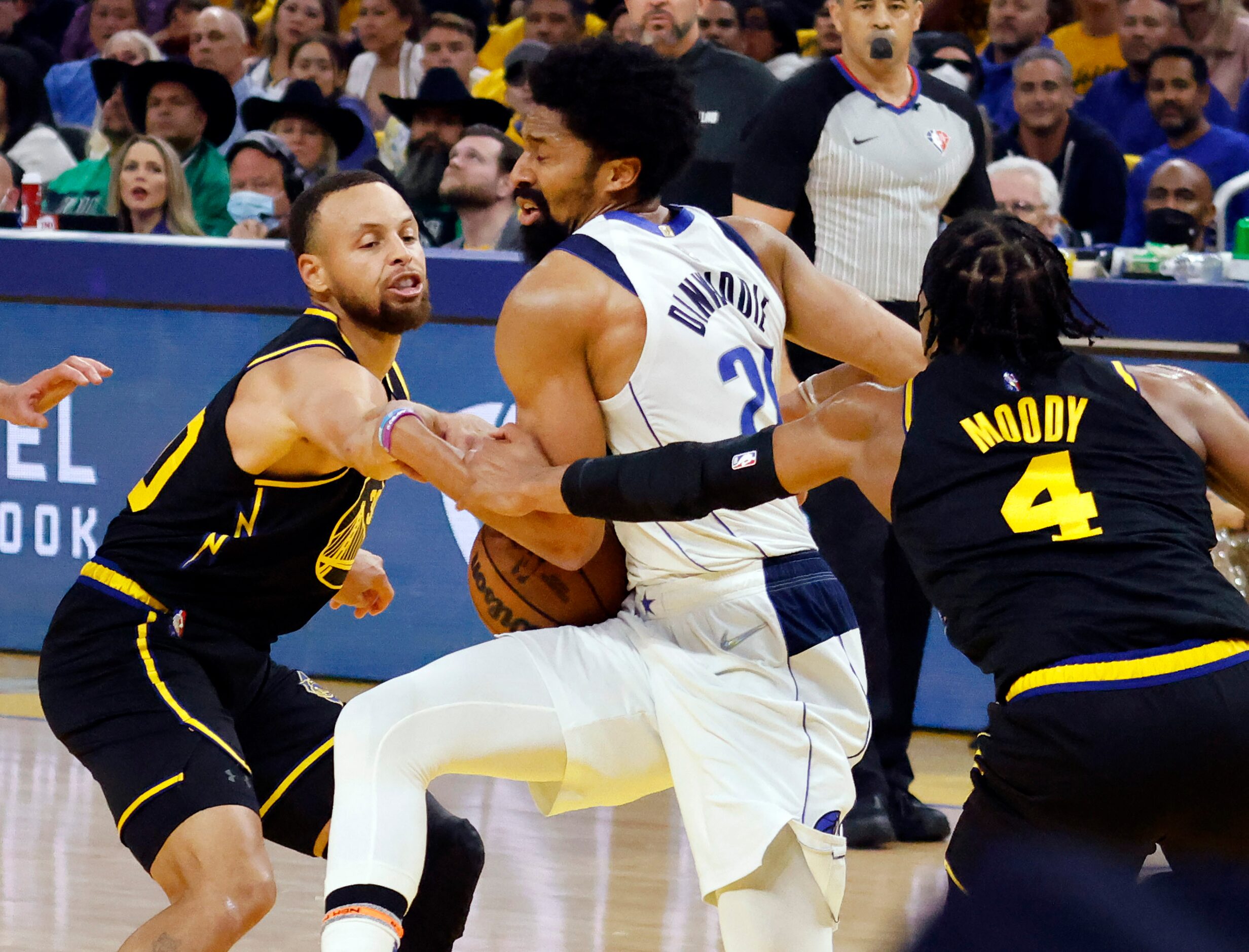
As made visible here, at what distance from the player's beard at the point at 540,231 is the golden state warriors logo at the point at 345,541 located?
1.78ft

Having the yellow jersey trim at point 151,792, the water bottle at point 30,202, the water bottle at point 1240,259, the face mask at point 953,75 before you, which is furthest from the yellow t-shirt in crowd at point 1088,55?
the yellow jersey trim at point 151,792

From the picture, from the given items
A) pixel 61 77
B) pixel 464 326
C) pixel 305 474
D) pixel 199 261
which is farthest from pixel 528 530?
pixel 61 77

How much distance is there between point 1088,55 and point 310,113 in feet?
12.2

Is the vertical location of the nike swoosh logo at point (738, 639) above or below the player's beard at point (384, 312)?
below

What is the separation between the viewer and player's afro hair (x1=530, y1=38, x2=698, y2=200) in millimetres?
3230

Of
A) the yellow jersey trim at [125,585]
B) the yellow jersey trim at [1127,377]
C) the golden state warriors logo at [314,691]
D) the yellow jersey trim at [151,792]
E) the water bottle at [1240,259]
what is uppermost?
the yellow jersey trim at [1127,377]

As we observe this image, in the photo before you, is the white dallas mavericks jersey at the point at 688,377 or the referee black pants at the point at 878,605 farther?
the referee black pants at the point at 878,605

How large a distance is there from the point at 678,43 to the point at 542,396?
3065 mm

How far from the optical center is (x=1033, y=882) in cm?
188

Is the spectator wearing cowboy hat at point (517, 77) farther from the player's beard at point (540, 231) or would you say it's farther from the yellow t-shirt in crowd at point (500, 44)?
the player's beard at point (540, 231)

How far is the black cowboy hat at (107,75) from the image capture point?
866 centimetres

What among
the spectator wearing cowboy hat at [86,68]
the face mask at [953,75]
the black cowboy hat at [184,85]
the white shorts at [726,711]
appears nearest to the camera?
the white shorts at [726,711]

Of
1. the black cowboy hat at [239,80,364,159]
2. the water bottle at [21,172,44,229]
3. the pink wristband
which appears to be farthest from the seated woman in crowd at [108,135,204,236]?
the pink wristband

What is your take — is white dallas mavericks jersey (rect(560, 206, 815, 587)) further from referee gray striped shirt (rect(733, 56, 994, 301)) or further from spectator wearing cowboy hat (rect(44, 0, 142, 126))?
spectator wearing cowboy hat (rect(44, 0, 142, 126))
